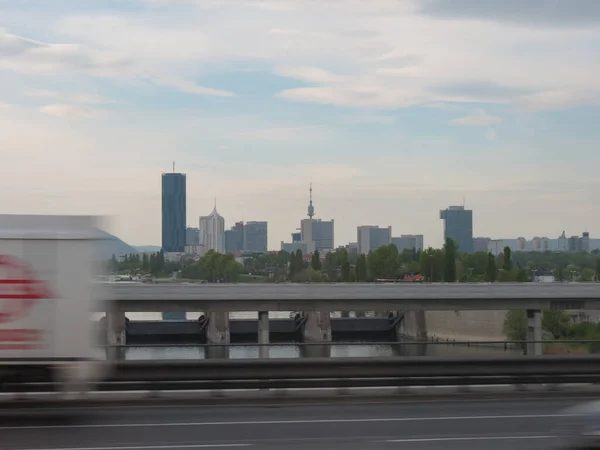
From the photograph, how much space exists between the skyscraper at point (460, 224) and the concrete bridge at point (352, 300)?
10086 cm

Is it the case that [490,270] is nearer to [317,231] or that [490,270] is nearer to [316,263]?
[316,263]

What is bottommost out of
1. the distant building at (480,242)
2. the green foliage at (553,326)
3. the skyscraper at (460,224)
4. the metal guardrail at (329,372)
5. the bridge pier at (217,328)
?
the green foliage at (553,326)

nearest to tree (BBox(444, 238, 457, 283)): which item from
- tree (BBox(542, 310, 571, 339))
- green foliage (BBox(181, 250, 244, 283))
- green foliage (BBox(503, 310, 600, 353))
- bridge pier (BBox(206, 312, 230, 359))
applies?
green foliage (BBox(181, 250, 244, 283))

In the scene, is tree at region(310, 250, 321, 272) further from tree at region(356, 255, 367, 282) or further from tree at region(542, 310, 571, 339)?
tree at region(542, 310, 571, 339)

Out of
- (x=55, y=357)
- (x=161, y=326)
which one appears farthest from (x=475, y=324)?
(x=55, y=357)

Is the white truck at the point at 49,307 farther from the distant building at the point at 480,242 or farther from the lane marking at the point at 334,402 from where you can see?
the distant building at the point at 480,242

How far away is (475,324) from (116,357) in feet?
118

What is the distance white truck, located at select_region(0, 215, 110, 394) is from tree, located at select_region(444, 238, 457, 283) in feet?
252

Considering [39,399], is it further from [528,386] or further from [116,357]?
[528,386]

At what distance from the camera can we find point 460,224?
5758 inches

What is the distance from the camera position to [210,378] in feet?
53.1

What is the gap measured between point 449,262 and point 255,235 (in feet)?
236

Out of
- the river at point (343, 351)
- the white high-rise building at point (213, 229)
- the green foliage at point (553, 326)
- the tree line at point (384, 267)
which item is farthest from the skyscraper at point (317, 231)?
the river at point (343, 351)

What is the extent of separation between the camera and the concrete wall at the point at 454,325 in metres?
43.3
